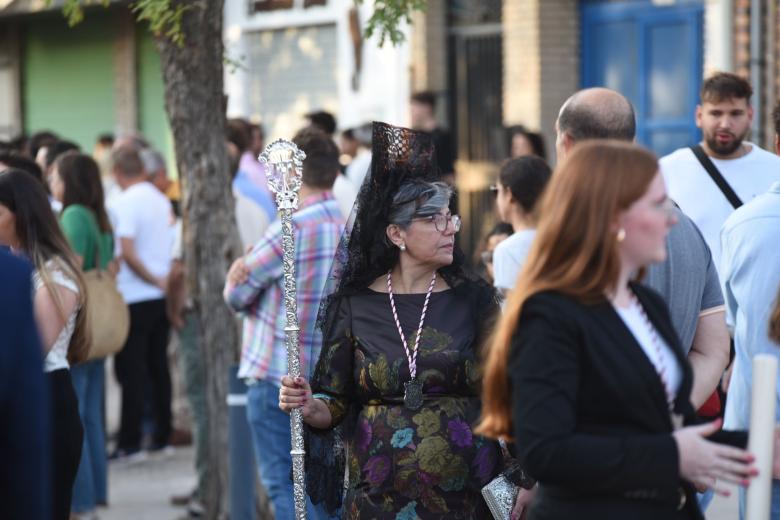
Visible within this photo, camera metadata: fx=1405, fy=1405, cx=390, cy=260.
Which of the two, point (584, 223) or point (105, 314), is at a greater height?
point (584, 223)

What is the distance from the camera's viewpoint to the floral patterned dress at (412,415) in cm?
446

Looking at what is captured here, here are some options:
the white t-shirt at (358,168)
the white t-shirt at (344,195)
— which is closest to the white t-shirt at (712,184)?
the white t-shirt at (344,195)

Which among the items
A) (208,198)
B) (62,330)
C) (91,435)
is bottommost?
(91,435)

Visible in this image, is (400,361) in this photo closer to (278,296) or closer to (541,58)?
(278,296)

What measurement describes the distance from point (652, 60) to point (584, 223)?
978 cm

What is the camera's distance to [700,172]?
6328mm

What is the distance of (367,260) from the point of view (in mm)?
4730

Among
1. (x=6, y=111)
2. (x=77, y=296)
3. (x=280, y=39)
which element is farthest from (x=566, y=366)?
(x=6, y=111)

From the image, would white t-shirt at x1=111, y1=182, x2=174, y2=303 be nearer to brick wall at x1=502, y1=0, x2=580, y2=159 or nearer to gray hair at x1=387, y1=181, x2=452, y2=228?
brick wall at x1=502, y1=0, x2=580, y2=159

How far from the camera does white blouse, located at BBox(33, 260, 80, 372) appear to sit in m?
5.54

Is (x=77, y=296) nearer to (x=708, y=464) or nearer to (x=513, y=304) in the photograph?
(x=513, y=304)

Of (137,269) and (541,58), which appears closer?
(137,269)

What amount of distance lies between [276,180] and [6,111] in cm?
1709


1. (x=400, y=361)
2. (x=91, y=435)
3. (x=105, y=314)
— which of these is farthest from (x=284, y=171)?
(x=91, y=435)
